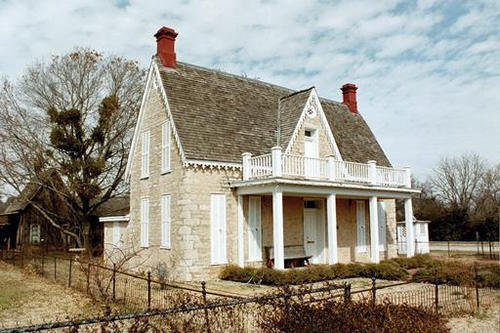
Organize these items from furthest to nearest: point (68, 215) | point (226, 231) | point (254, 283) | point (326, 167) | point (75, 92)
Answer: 1. point (68, 215)
2. point (75, 92)
3. point (326, 167)
4. point (226, 231)
5. point (254, 283)

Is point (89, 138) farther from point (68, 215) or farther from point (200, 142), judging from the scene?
point (200, 142)

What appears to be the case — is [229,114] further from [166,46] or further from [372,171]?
[372,171]

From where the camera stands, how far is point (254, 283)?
1611 cm

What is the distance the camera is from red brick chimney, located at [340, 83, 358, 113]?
29.5 metres

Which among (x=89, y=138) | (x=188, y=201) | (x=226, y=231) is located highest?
(x=89, y=138)

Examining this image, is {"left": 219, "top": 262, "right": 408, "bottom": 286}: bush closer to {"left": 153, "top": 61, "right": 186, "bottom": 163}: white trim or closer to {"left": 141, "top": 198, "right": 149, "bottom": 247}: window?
{"left": 141, "top": 198, "right": 149, "bottom": 247}: window

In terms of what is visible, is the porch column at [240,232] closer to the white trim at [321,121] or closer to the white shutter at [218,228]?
the white shutter at [218,228]

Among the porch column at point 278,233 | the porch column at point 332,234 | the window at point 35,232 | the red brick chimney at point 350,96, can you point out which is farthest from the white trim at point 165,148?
the window at point 35,232

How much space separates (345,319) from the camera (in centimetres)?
677

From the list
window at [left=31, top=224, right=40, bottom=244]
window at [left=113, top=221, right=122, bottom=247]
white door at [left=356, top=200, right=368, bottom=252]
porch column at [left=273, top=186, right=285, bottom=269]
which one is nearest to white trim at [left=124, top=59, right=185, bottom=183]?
window at [left=113, top=221, right=122, bottom=247]

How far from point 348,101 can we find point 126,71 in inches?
639

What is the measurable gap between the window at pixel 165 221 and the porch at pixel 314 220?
2791mm

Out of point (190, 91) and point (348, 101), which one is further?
point (348, 101)

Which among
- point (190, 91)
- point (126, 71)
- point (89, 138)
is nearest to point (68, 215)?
point (89, 138)
